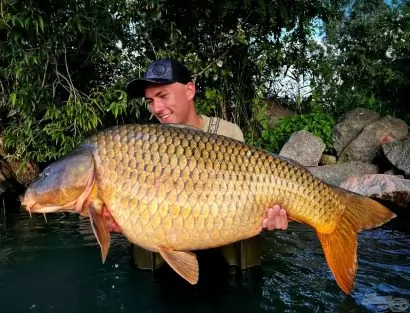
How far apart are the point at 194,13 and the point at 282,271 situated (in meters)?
4.19

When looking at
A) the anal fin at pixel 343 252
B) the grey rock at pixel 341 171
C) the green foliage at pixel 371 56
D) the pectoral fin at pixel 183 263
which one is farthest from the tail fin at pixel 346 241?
the green foliage at pixel 371 56

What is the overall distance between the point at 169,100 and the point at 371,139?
483cm

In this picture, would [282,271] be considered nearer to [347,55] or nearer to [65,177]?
[65,177]

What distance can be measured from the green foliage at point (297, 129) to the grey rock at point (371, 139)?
Answer: 32 cm

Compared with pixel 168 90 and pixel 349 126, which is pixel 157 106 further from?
pixel 349 126

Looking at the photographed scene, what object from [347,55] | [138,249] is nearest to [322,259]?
[138,249]

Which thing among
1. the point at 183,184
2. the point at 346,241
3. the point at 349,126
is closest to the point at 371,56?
the point at 349,126

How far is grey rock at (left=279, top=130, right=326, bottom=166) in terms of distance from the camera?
246 inches

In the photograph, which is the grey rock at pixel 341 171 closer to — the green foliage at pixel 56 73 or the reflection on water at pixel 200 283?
the reflection on water at pixel 200 283

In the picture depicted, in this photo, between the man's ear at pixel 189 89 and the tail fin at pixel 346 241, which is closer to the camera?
the tail fin at pixel 346 241

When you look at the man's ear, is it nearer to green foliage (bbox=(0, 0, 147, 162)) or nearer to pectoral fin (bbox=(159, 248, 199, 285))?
pectoral fin (bbox=(159, 248, 199, 285))

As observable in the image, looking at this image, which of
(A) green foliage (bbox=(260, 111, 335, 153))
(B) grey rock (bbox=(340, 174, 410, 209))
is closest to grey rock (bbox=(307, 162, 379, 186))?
(B) grey rock (bbox=(340, 174, 410, 209))

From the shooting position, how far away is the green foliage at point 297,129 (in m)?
6.77

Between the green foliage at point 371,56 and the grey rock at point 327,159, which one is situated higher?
the green foliage at point 371,56
